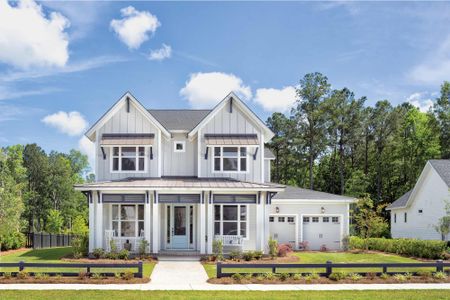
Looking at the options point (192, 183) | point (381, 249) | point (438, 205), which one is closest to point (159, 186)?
point (192, 183)

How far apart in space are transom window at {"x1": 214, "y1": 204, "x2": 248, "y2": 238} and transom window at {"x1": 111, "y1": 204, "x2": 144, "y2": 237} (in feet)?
13.3

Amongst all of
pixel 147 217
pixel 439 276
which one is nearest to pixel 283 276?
pixel 439 276

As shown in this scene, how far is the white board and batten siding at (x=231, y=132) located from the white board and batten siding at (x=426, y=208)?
1292 cm

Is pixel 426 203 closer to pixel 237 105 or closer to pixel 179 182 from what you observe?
pixel 237 105

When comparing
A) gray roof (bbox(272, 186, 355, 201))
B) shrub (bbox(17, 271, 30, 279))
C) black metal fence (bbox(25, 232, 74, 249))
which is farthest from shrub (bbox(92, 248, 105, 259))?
black metal fence (bbox(25, 232, 74, 249))

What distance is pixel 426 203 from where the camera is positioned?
35.5 metres

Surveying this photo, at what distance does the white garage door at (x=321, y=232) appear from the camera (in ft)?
105

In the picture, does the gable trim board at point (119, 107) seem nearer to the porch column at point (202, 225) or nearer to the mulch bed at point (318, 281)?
the porch column at point (202, 225)

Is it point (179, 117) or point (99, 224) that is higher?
point (179, 117)

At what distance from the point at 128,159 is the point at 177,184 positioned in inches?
152

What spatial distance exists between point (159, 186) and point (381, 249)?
16025 millimetres

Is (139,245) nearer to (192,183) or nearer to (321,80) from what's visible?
(192,183)

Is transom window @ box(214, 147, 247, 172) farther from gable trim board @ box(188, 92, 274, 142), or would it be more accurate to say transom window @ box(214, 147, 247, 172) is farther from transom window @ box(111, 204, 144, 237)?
transom window @ box(111, 204, 144, 237)

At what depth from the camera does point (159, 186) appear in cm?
2528
